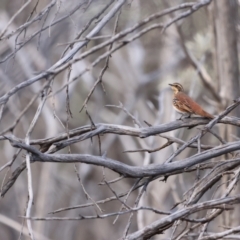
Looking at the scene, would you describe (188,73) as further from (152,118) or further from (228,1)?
(228,1)

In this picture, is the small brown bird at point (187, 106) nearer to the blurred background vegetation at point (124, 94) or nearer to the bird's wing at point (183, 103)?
the bird's wing at point (183, 103)

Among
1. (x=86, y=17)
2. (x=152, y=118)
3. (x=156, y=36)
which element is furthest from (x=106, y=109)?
(x=86, y=17)

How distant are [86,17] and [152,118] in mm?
5339

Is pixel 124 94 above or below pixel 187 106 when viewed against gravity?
above

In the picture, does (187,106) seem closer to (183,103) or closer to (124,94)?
(183,103)

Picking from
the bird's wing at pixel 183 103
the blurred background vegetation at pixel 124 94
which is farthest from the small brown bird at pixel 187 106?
the blurred background vegetation at pixel 124 94

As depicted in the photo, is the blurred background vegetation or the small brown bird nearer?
the small brown bird

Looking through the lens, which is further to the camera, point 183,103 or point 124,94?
point 124,94

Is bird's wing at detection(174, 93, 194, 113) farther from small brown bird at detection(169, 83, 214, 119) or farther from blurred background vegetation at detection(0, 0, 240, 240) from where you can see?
blurred background vegetation at detection(0, 0, 240, 240)

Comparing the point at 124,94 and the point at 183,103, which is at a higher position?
the point at 124,94

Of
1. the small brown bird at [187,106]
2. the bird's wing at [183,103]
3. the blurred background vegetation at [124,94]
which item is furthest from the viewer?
the blurred background vegetation at [124,94]

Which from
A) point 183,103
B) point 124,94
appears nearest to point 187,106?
point 183,103

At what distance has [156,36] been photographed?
412 inches

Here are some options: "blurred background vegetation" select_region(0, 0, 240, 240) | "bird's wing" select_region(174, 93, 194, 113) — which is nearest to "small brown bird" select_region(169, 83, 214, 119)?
"bird's wing" select_region(174, 93, 194, 113)
